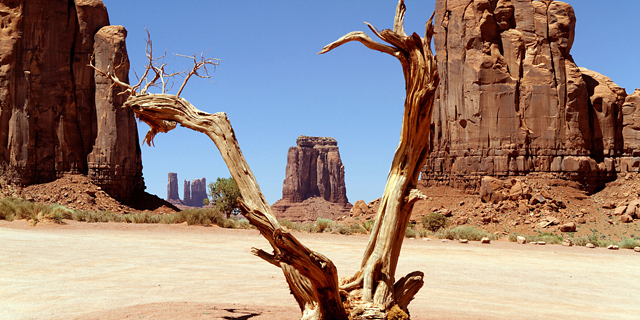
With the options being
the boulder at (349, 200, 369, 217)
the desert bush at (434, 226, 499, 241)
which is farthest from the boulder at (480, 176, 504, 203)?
the boulder at (349, 200, 369, 217)

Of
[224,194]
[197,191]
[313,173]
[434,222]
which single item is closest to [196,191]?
[197,191]

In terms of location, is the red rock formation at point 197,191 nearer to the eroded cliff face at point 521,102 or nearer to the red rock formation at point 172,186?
the red rock formation at point 172,186

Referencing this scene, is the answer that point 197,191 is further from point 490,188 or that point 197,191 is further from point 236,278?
point 236,278

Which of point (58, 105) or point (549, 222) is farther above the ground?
point (58, 105)

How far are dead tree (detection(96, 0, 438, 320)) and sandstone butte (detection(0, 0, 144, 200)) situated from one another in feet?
106

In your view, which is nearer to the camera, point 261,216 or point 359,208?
point 261,216

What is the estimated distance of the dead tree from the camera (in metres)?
6.75

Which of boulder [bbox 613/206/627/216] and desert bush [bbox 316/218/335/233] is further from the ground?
boulder [bbox 613/206/627/216]

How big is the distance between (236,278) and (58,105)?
103ft

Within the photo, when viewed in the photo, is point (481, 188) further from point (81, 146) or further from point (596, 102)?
point (81, 146)

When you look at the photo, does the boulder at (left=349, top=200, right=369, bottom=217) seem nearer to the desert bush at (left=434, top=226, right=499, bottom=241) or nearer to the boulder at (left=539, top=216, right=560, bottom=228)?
the boulder at (left=539, top=216, right=560, bottom=228)

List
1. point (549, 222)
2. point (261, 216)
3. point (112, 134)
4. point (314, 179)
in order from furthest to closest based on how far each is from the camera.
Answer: point (314, 179) → point (112, 134) → point (549, 222) → point (261, 216)

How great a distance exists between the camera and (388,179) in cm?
753

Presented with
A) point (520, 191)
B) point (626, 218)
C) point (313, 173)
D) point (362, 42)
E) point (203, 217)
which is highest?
point (313, 173)
